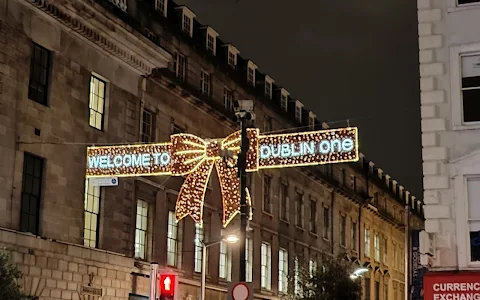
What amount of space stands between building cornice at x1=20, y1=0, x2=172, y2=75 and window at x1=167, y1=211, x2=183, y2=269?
22.4 feet

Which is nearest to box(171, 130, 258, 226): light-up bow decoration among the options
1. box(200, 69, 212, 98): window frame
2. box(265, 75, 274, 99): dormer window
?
box(200, 69, 212, 98): window frame

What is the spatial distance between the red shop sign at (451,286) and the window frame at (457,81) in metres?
3.86

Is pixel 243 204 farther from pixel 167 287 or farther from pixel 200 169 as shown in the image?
pixel 167 287

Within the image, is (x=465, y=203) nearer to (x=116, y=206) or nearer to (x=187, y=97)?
(x=116, y=206)

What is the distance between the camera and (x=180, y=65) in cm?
4078

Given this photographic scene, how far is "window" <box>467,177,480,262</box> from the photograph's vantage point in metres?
21.8

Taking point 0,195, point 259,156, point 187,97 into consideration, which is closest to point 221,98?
point 187,97

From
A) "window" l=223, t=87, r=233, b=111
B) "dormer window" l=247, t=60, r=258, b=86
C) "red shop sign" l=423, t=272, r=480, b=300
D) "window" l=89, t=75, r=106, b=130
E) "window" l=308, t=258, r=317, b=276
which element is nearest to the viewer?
"red shop sign" l=423, t=272, r=480, b=300

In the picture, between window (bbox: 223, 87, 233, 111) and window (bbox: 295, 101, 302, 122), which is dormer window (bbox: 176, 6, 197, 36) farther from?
window (bbox: 295, 101, 302, 122)

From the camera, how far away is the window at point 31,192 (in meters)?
28.5

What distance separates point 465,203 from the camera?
864 inches

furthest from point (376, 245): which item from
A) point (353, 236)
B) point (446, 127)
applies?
point (446, 127)

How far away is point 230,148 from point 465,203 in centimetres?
653

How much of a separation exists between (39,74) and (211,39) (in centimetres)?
1708
